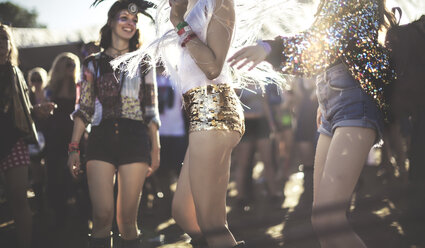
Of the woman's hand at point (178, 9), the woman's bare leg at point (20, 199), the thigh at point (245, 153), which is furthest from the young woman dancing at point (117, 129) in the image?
the thigh at point (245, 153)

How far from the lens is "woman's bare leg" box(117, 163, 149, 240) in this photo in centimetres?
332

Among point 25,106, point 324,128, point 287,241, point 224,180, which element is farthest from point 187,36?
point 287,241

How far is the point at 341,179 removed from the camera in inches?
85.8

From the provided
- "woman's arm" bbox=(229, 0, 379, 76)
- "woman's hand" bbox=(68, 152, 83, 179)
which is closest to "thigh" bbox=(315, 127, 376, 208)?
"woman's arm" bbox=(229, 0, 379, 76)

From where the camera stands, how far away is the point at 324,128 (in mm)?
2541

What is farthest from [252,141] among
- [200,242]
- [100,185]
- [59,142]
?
[200,242]

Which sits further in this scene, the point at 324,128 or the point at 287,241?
the point at 287,241

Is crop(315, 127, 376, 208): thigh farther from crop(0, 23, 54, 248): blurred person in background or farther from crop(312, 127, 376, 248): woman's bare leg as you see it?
crop(0, 23, 54, 248): blurred person in background

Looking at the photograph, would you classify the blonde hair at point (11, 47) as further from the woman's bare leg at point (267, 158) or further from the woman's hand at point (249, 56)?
the woman's bare leg at point (267, 158)

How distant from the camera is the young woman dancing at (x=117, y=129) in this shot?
10.7 ft

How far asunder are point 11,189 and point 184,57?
84.5 inches

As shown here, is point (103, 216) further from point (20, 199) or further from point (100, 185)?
point (20, 199)

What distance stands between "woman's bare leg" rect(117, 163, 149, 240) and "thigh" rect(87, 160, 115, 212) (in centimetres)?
11

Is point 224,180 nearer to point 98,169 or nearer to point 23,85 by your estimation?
point 98,169
